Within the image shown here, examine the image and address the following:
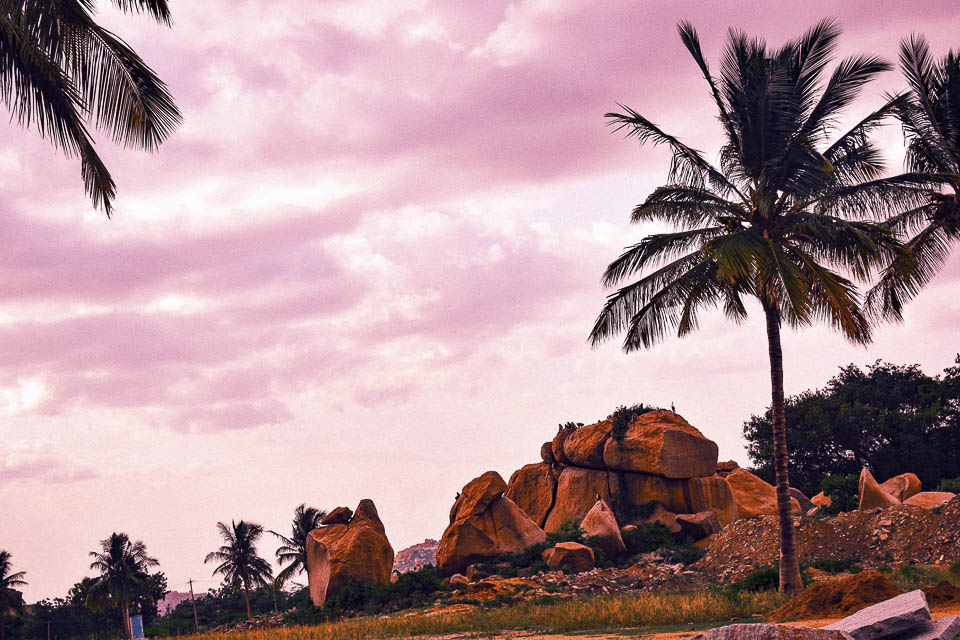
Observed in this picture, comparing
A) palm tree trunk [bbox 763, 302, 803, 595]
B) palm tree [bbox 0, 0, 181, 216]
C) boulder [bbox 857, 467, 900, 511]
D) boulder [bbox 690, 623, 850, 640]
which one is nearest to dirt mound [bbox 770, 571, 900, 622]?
palm tree trunk [bbox 763, 302, 803, 595]

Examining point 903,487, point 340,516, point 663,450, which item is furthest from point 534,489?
point 903,487

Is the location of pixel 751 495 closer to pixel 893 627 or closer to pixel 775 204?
pixel 775 204

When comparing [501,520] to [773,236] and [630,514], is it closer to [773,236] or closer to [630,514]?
[630,514]

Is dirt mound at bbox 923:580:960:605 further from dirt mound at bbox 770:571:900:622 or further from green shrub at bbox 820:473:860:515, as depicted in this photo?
green shrub at bbox 820:473:860:515

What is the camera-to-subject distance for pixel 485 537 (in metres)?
41.9

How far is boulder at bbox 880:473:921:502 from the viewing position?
44062 mm

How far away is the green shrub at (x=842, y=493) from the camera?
132 feet

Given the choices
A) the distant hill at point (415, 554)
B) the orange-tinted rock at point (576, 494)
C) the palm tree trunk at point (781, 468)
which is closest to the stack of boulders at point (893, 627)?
the palm tree trunk at point (781, 468)

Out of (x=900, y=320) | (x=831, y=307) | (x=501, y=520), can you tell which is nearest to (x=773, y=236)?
(x=831, y=307)

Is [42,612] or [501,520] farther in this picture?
[42,612]

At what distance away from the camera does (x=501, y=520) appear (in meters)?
42.5

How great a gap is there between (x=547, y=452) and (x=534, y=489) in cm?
230

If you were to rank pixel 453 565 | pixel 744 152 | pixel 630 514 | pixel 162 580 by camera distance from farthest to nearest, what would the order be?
pixel 162 580
pixel 630 514
pixel 453 565
pixel 744 152

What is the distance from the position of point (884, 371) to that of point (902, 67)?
37.9m
